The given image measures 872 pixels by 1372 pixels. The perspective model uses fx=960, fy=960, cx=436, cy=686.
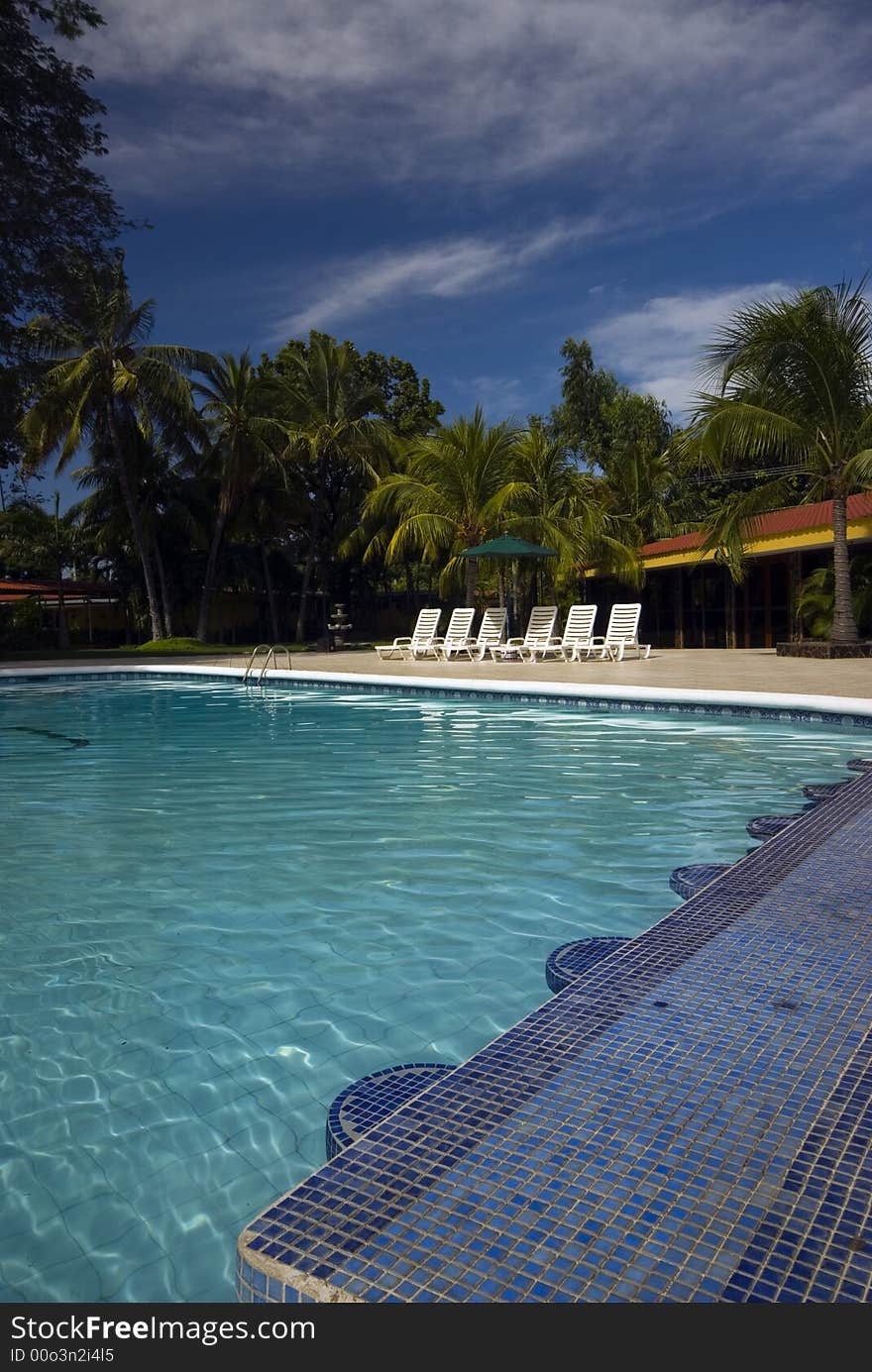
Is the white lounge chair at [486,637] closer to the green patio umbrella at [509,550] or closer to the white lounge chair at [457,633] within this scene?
the white lounge chair at [457,633]

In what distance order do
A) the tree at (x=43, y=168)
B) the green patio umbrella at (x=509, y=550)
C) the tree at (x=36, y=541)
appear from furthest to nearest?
the tree at (x=36, y=541)
the green patio umbrella at (x=509, y=550)
the tree at (x=43, y=168)

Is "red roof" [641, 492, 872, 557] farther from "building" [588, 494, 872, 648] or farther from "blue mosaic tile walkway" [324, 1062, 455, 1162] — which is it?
"blue mosaic tile walkway" [324, 1062, 455, 1162]

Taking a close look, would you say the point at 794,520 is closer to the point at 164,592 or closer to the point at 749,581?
the point at 749,581

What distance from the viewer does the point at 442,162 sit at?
29.5 metres

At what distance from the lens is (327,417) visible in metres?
25.8

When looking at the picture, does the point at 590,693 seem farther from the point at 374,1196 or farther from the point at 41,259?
the point at 41,259

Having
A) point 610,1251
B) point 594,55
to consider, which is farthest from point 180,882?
point 594,55

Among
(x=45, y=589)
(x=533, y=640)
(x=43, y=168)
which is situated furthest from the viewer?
(x=45, y=589)

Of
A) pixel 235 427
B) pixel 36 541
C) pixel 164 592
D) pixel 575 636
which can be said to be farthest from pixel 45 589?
pixel 575 636

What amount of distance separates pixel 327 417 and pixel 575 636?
38.5ft

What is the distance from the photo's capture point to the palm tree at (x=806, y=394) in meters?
14.2

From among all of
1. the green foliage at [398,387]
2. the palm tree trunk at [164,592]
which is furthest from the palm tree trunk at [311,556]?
the green foliage at [398,387]

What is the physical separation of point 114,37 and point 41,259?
5.00m

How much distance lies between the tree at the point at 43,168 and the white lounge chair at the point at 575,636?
10669 millimetres
